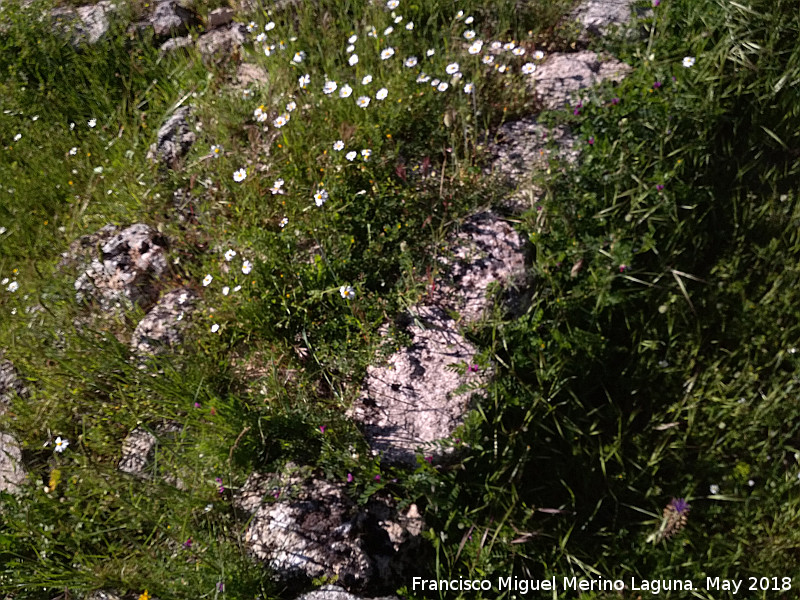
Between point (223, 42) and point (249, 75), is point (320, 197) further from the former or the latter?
point (223, 42)

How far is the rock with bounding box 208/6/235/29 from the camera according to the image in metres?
4.70

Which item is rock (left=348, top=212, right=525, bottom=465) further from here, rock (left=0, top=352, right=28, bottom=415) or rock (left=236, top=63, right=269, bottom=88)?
rock (left=236, top=63, right=269, bottom=88)

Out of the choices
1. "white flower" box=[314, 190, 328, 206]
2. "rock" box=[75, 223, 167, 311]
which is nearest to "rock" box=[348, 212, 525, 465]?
"white flower" box=[314, 190, 328, 206]

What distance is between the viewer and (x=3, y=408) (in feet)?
10.3

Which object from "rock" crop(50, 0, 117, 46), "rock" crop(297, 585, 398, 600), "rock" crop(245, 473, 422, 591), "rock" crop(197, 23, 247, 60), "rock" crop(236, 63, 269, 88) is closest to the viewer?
"rock" crop(297, 585, 398, 600)

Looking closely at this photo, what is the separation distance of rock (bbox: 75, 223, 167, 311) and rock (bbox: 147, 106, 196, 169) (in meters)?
0.64

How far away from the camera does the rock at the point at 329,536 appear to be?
2.33m

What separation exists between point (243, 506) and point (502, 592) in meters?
1.14

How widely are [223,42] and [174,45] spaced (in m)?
0.41

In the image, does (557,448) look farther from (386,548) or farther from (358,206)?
(358,206)

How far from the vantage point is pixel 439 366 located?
2766 millimetres

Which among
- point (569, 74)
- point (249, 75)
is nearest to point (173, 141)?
point (249, 75)

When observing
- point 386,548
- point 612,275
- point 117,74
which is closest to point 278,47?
point 117,74

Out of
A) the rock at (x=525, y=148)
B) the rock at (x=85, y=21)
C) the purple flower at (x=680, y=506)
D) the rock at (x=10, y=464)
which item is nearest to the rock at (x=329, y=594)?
the purple flower at (x=680, y=506)
